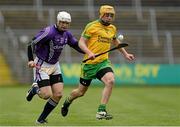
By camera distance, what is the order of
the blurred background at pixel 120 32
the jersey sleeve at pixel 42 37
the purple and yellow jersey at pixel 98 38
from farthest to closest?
the blurred background at pixel 120 32, the purple and yellow jersey at pixel 98 38, the jersey sleeve at pixel 42 37

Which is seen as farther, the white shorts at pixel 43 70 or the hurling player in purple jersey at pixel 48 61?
the white shorts at pixel 43 70

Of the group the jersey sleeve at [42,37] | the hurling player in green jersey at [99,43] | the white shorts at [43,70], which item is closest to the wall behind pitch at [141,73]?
the hurling player in green jersey at [99,43]

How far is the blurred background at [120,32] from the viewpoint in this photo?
31.5 meters

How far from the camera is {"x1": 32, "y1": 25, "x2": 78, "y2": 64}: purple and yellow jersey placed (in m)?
12.6

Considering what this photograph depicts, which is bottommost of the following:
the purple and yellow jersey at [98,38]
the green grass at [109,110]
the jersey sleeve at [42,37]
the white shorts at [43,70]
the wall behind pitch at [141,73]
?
the wall behind pitch at [141,73]

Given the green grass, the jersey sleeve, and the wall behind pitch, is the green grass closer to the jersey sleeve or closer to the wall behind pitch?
the jersey sleeve

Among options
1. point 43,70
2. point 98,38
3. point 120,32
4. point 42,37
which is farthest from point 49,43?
point 120,32

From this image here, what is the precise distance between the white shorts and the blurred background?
17564 millimetres

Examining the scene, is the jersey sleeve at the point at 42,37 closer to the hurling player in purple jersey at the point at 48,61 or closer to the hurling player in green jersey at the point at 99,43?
the hurling player in purple jersey at the point at 48,61

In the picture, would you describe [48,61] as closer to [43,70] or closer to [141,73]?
[43,70]

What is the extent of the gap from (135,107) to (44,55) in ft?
18.4

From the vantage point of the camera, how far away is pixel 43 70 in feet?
42.1

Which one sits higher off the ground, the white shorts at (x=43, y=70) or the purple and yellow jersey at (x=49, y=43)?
the purple and yellow jersey at (x=49, y=43)

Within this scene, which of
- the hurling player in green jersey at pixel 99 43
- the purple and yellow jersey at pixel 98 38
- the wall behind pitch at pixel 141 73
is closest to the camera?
the hurling player in green jersey at pixel 99 43
